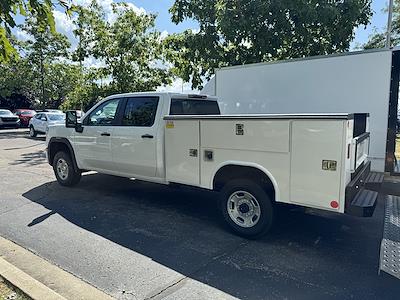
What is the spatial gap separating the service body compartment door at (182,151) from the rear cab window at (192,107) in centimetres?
56

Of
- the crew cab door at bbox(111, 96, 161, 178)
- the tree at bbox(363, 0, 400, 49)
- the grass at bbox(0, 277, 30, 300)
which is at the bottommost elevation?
the grass at bbox(0, 277, 30, 300)

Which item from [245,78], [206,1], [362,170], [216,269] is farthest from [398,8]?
[216,269]

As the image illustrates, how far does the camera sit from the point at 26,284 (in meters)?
3.31

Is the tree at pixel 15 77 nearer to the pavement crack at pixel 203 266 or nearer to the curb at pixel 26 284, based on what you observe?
the curb at pixel 26 284

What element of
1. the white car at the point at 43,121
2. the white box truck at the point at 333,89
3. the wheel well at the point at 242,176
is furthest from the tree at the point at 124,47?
the wheel well at the point at 242,176

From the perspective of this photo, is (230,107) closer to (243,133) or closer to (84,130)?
(84,130)

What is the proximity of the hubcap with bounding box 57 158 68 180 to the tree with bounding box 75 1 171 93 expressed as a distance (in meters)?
10.0

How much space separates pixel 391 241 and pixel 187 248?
7.56 feet

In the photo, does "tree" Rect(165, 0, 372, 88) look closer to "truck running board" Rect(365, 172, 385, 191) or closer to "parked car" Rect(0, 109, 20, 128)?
"truck running board" Rect(365, 172, 385, 191)

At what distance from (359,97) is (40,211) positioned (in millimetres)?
6381

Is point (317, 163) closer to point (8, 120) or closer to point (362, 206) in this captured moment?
point (362, 206)

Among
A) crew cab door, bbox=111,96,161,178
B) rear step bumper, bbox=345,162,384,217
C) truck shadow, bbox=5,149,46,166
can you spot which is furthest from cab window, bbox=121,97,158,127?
truck shadow, bbox=5,149,46,166

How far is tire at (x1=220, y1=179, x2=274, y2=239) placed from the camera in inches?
170

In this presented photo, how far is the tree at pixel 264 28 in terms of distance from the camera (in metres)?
10.8
